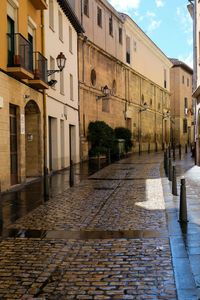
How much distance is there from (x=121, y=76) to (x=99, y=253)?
3583cm

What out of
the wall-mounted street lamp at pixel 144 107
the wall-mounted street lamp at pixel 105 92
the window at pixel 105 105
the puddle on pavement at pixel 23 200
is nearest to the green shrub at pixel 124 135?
the window at pixel 105 105

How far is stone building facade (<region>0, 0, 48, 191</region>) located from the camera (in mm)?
13966

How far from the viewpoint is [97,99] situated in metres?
33.6

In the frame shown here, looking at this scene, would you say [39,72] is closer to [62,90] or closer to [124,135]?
[62,90]

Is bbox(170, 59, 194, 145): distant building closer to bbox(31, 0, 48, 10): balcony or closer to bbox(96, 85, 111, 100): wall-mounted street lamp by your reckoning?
bbox(96, 85, 111, 100): wall-mounted street lamp

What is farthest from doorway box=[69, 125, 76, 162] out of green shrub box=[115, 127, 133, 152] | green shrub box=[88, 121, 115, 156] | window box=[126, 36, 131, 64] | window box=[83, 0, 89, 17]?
window box=[126, 36, 131, 64]

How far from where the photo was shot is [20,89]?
15.7m

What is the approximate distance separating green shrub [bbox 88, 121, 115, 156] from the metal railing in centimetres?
1269

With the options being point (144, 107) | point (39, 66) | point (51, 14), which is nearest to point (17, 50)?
point (39, 66)

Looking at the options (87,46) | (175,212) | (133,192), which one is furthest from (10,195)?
(87,46)

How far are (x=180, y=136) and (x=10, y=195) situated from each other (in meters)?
54.3

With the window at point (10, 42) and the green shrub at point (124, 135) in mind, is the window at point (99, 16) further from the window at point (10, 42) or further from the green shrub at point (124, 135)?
the window at point (10, 42)

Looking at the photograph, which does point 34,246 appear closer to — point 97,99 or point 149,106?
point 97,99

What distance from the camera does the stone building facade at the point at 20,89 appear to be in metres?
14.0
